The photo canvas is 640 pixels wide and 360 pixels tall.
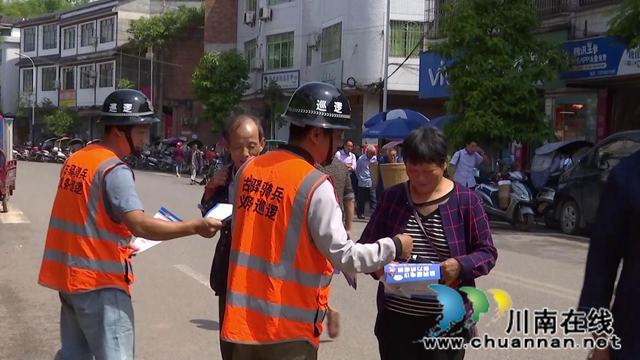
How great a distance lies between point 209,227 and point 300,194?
0.67 m

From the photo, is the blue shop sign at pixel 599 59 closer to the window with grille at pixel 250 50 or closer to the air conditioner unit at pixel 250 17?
the air conditioner unit at pixel 250 17

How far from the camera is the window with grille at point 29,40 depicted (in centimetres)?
6519

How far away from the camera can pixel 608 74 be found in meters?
19.1

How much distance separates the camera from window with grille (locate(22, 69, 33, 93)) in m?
65.1

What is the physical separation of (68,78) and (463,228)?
60196mm

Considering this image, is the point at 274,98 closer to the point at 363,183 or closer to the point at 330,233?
the point at 363,183

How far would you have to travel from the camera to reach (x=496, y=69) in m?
18.7

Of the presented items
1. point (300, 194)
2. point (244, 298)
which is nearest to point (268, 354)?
point (244, 298)

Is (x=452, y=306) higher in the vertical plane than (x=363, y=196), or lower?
higher

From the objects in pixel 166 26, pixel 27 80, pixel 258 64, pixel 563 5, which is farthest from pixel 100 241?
A: pixel 27 80

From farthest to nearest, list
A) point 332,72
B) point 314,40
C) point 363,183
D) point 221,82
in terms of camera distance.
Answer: point 221,82
point 314,40
point 332,72
point 363,183

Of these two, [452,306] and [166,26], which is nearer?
[452,306]

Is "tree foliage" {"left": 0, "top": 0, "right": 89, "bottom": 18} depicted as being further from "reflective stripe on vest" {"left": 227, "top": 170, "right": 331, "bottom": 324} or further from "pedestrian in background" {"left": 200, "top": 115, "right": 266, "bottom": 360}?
"reflective stripe on vest" {"left": 227, "top": 170, "right": 331, "bottom": 324}

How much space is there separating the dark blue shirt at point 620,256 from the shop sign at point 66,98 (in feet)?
195
